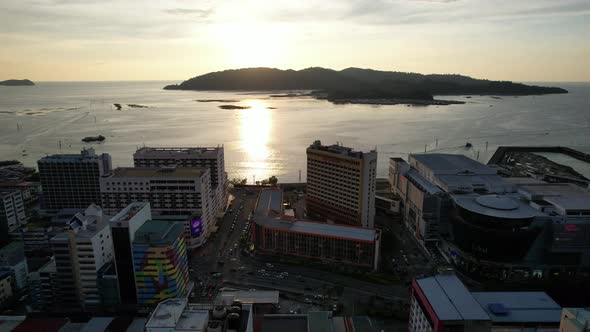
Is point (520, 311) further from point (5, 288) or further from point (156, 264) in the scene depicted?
point (5, 288)

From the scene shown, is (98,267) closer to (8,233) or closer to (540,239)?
(8,233)

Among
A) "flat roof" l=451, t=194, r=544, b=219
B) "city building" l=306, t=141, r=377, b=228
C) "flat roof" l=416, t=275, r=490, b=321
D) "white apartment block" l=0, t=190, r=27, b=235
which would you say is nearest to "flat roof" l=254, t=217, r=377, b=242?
"city building" l=306, t=141, r=377, b=228

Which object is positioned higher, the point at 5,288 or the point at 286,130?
the point at 286,130

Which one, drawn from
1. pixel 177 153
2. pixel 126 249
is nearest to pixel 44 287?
pixel 126 249

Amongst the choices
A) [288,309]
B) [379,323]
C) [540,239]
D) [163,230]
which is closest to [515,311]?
[379,323]

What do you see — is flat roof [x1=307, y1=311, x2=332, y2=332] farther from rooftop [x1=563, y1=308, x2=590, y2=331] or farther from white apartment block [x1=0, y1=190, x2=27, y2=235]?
white apartment block [x1=0, y1=190, x2=27, y2=235]

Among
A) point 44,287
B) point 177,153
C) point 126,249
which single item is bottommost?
point 44,287
